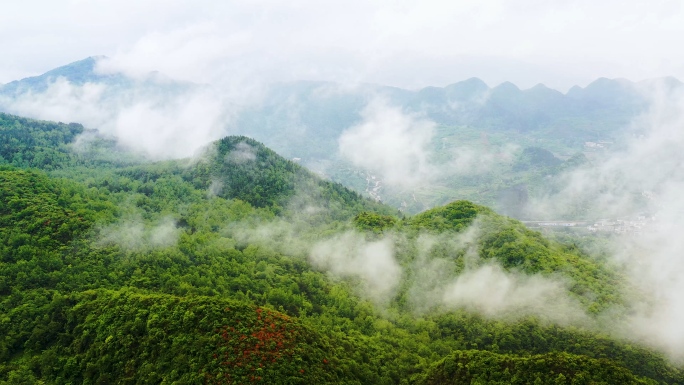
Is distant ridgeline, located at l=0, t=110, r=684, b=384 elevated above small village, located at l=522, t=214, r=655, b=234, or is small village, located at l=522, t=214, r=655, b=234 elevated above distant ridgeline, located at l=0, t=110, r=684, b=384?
distant ridgeline, located at l=0, t=110, r=684, b=384

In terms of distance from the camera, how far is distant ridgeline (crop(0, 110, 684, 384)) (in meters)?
41.0

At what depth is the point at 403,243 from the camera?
252ft

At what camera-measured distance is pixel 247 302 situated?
5166cm

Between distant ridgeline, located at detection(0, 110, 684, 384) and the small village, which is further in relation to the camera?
the small village

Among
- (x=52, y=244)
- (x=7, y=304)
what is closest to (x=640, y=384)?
(x=7, y=304)

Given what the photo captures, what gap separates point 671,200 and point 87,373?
658 feet

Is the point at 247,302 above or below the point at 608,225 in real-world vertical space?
above

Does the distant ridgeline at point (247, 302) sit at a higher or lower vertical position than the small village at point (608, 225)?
higher

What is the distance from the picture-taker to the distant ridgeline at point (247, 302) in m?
41.0

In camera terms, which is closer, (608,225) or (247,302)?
(247,302)

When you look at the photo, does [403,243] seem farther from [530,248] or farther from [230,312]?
[230,312]

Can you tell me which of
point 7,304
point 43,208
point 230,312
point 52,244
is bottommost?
point 230,312

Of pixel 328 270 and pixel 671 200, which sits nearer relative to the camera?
pixel 328 270

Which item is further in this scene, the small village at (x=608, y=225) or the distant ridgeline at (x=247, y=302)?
the small village at (x=608, y=225)
